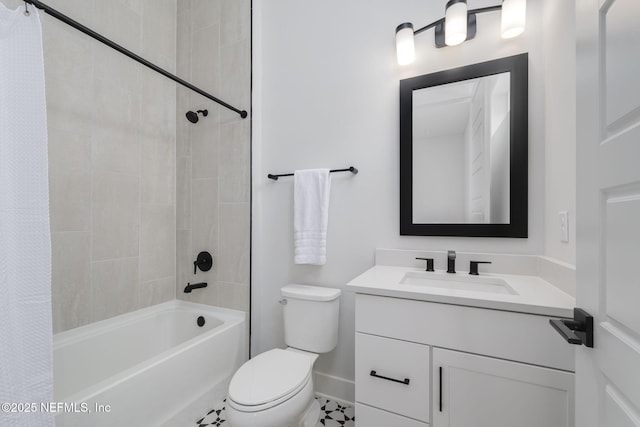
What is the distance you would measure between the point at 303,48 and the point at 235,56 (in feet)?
1.73

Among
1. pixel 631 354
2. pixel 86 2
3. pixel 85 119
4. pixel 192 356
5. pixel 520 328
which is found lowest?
pixel 192 356

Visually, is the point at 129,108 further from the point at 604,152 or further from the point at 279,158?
the point at 604,152

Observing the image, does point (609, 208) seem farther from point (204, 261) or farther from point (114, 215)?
point (114, 215)

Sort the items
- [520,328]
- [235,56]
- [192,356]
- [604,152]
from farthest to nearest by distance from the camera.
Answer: [235,56], [192,356], [520,328], [604,152]

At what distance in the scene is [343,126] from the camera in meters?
1.61

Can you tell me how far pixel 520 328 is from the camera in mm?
839

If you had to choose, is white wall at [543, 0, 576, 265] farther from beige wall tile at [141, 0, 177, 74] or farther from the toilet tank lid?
beige wall tile at [141, 0, 177, 74]

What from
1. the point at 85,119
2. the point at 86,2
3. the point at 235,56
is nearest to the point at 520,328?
the point at 235,56

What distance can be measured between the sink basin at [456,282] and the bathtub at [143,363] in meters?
1.19

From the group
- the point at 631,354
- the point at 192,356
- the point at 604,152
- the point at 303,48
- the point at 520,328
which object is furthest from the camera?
the point at 303,48

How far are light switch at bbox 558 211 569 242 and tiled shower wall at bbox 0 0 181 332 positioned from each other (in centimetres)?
240

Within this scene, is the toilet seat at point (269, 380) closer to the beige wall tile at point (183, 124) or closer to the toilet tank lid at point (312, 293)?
the toilet tank lid at point (312, 293)

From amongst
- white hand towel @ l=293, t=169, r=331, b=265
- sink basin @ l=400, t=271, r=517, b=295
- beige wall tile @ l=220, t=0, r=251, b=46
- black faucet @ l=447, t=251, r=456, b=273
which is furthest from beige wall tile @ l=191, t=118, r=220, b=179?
black faucet @ l=447, t=251, r=456, b=273

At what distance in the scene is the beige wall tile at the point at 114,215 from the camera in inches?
63.7
